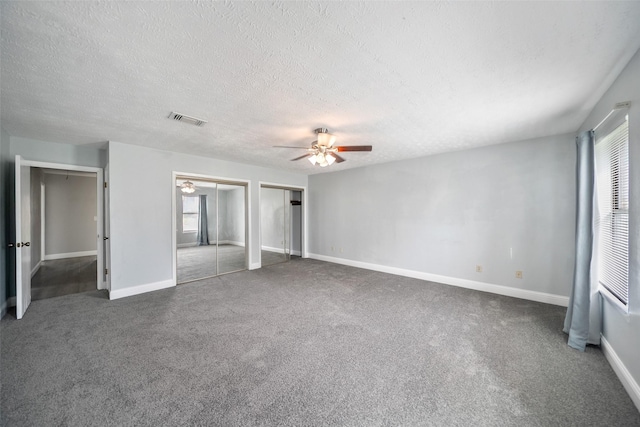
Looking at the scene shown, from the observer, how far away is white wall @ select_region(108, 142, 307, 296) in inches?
147

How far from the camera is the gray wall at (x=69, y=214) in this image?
21.7ft

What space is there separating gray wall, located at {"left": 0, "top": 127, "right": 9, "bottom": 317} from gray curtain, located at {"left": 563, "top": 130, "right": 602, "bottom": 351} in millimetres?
6891

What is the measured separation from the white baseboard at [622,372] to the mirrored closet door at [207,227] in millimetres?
5605

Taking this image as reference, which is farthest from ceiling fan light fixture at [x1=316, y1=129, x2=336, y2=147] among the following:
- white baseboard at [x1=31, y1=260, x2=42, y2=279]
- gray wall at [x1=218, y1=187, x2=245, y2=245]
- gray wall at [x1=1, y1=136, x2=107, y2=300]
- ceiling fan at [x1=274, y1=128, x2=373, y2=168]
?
white baseboard at [x1=31, y1=260, x2=42, y2=279]

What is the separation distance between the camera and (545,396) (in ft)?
5.75

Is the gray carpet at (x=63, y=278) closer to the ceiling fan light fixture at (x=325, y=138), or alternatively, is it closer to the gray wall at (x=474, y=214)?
the ceiling fan light fixture at (x=325, y=138)

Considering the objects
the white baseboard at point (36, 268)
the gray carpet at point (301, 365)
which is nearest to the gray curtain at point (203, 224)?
the gray carpet at point (301, 365)

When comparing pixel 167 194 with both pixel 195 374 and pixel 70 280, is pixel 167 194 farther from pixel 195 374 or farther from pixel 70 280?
pixel 195 374

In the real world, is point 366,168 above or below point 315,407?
above

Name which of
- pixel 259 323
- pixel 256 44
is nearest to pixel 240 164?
pixel 259 323

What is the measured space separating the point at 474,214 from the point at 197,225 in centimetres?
582

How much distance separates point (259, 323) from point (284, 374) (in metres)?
1.02

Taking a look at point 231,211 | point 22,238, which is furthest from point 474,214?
point 22,238

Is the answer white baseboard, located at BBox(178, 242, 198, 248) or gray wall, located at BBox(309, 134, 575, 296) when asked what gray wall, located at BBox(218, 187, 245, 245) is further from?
gray wall, located at BBox(309, 134, 575, 296)
